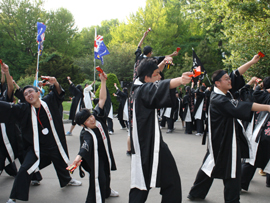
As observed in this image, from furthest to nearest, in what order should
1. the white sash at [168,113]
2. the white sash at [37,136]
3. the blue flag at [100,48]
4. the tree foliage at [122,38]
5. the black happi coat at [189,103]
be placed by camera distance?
1. the tree foliage at [122,38]
2. the blue flag at [100,48]
3. the black happi coat at [189,103]
4. the white sash at [168,113]
5. the white sash at [37,136]

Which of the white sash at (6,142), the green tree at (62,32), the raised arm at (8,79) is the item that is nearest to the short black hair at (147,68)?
the raised arm at (8,79)

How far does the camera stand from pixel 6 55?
34.7m

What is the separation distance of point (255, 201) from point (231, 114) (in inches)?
70.2

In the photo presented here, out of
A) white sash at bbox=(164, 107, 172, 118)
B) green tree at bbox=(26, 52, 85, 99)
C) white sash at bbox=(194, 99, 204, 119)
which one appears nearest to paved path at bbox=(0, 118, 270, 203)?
white sash at bbox=(194, 99, 204, 119)

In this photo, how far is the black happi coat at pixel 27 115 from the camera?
3.82 meters

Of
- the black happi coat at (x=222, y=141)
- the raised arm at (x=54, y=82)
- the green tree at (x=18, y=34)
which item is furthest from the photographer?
the green tree at (x=18, y=34)

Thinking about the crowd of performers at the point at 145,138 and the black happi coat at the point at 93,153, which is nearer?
the crowd of performers at the point at 145,138

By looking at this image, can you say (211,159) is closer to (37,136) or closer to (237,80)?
(237,80)

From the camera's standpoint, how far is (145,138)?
2.70 m

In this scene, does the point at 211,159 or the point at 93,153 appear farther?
the point at 93,153

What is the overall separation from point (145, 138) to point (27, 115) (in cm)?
222

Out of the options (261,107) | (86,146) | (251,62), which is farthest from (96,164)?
(251,62)

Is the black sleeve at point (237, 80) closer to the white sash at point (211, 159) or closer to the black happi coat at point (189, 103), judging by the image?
the white sash at point (211, 159)

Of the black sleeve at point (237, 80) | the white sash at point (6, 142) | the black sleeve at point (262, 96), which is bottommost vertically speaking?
the white sash at point (6, 142)
